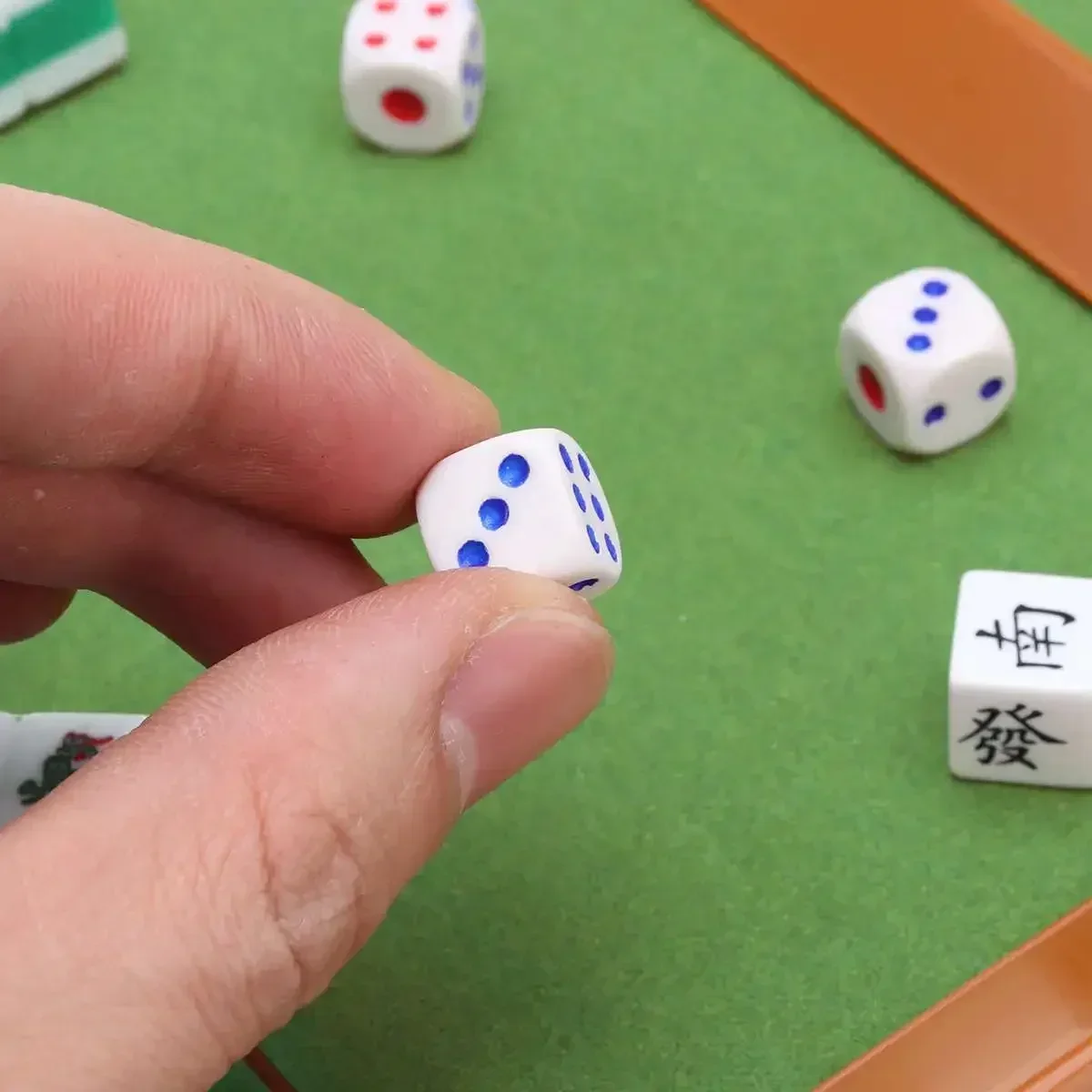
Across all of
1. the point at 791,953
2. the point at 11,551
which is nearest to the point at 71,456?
the point at 11,551

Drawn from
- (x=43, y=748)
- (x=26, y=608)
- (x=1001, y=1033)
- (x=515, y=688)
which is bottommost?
(x=1001, y=1033)

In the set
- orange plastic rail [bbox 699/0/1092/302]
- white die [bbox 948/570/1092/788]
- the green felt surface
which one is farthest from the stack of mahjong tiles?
A: white die [bbox 948/570/1092/788]

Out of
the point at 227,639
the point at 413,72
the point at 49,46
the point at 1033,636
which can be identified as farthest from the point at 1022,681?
Answer: the point at 49,46

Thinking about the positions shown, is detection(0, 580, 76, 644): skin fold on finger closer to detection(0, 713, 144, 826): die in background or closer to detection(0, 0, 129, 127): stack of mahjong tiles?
detection(0, 713, 144, 826): die in background

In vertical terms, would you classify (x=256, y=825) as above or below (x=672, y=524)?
above

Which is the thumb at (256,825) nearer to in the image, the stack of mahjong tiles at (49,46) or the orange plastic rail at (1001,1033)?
the orange plastic rail at (1001,1033)

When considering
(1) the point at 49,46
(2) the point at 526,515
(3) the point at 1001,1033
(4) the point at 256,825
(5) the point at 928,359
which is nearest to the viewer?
(4) the point at 256,825

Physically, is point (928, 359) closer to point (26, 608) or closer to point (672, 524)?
point (672, 524)

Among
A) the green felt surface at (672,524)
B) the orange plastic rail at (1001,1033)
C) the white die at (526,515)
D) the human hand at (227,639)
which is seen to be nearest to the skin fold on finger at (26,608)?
the human hand at (227,639)
